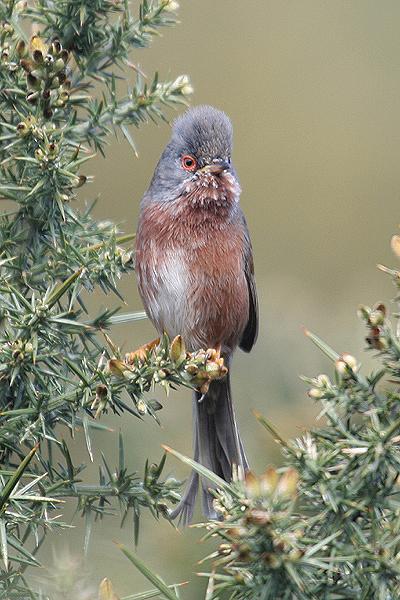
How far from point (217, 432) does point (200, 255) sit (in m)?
1.00

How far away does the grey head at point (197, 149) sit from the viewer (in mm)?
3764

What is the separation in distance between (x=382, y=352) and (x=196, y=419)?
2.37 meters

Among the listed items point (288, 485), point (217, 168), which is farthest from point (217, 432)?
point (288, 485)

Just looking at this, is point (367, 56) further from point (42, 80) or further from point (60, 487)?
point (60, 487)

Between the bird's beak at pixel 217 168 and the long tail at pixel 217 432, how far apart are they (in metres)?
1.14

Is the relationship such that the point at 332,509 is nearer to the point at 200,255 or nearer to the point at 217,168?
the point at 200,255

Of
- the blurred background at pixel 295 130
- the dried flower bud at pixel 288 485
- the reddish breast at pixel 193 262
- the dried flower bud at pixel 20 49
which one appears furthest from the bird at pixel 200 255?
the dried flower bud at pixel 288 485

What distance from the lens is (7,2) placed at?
240 cm

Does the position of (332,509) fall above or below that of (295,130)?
below

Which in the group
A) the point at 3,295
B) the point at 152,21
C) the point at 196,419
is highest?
the point at 152,21

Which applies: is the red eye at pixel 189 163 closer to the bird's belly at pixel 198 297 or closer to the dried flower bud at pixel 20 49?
the bird's belly at pixel 198 297

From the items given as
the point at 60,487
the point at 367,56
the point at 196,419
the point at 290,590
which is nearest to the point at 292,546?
the point at 290,590

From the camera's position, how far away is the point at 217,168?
3.73 meters

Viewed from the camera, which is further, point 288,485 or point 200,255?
point 200,255
